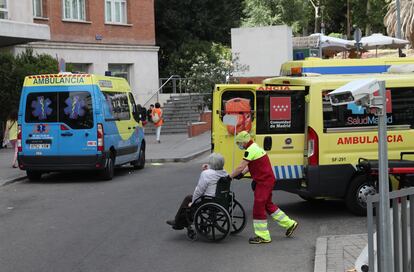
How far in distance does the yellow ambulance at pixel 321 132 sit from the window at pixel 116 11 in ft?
74.1

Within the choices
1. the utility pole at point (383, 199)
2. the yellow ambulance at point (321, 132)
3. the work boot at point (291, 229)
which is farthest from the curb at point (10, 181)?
the utility pole at point (383, 199)

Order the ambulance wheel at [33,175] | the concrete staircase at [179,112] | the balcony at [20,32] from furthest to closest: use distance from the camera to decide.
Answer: the concrete staircase at [179,112] → the balcony at [20,32] → the ambulance wheel at [33,175]

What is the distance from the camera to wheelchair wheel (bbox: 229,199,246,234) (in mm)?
8529

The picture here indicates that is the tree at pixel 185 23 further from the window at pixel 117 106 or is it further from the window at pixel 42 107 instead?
the window at pixel 42 107

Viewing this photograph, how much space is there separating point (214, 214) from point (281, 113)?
85.9 inches

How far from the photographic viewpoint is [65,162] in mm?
14281

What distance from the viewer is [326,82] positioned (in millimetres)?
9258

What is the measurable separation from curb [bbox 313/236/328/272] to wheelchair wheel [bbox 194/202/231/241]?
47.5 inches

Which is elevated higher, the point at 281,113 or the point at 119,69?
the point at 119,69

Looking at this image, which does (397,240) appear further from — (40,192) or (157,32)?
(157,32)

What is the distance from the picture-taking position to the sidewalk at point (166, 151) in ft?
52.3

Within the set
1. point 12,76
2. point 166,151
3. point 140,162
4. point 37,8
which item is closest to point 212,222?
point 140,162

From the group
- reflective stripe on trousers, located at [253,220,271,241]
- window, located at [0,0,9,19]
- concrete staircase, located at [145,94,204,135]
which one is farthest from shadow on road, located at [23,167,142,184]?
concrete staircase, located at [145,94,204,135]

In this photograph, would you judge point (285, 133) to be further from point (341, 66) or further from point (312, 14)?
point (312, 14)
